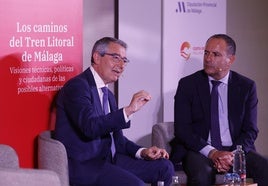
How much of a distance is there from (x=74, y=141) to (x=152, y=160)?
1.98ft

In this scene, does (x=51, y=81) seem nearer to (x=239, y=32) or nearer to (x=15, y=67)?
(x=15, y=67)

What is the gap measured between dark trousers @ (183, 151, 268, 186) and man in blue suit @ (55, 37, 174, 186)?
0.41 m

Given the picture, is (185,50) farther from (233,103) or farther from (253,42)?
(253,42)

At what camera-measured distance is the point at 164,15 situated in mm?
5660

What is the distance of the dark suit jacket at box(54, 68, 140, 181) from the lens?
390 centimetres

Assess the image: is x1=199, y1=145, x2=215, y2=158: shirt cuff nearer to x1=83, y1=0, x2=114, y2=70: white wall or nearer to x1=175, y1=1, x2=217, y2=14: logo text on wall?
x1=83, y1=0, x2=114, y2=70: white wall

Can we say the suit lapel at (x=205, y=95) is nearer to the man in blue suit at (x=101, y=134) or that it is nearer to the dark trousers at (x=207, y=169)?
the dark trousers at (x=207, y=169)

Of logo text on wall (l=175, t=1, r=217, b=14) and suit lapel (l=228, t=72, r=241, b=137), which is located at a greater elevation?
logo text on wall (l=175, t=1, r=217, b=14)

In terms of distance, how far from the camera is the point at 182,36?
5.78 m

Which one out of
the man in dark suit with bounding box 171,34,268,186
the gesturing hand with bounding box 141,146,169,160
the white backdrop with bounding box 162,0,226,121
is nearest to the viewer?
the gesturing hand with bounding box 141,146,169,160

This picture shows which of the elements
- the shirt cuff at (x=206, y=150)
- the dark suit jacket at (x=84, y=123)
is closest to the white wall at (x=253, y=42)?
the shirt cuff at (x=206, y=150)

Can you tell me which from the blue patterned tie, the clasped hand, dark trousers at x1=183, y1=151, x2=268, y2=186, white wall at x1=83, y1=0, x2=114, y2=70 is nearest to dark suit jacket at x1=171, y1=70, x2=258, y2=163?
dark trousers at x1=183, y1=151, x2=268, y2=186

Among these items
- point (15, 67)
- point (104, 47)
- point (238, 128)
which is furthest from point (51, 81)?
point (238, 128)

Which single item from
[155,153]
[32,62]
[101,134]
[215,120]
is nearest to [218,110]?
[215,120]
